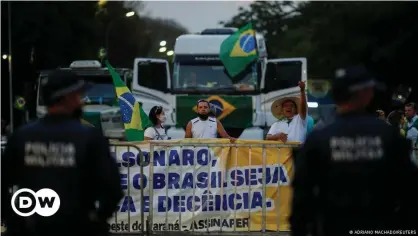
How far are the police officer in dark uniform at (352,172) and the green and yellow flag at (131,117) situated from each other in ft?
20.6

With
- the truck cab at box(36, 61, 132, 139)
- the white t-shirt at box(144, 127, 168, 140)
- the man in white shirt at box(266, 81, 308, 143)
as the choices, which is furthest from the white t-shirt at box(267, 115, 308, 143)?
the truck cab at box(36, 61, 132, 139)

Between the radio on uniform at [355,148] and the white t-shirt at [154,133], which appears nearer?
the radio on uniform at [355,148]

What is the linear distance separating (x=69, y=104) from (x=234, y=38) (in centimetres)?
1379

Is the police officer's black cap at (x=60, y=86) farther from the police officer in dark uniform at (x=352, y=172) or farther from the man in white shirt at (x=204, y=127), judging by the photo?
the man in white shirt at (x=204, y=127)

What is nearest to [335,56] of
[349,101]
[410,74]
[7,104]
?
[410,74]

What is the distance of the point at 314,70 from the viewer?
154 ft

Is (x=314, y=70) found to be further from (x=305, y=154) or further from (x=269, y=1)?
(x=305, y=154)

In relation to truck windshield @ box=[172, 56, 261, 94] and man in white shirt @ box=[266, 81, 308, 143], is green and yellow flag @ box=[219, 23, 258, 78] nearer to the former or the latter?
truck windshield @ box=[172, 56, 261, 94]

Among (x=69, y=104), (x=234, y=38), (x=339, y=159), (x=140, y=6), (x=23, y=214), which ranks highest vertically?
(x=140, y=6)

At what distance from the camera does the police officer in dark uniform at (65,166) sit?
164 inches

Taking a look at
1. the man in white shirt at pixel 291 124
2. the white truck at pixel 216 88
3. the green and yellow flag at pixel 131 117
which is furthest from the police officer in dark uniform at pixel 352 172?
the white truck at pixel 216 88

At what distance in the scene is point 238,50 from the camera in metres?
18.0

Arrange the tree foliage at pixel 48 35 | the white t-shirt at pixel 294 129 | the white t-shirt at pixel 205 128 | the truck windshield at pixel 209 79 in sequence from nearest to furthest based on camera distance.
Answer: the white t-shirt at pixel 294 129 → the white t-shirt at pixel 205 128 → the truck windshield at pixel 209 79 → the tree foliage at pixel 48 35

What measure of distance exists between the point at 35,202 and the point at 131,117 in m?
6.08
